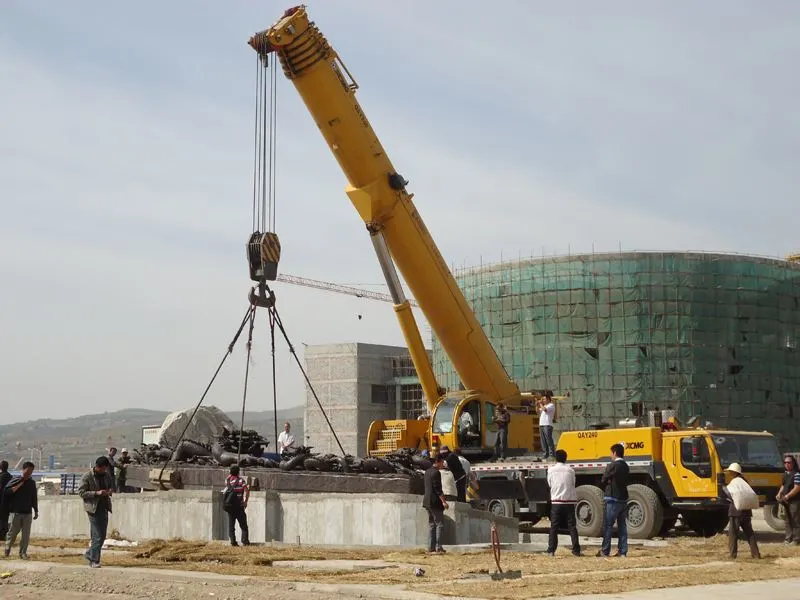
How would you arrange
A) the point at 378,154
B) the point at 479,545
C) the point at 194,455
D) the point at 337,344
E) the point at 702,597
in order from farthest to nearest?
the point at 337,344 < the point at 378,154 < the point at 194,455 < the point at 479,545 < the point at 702,597

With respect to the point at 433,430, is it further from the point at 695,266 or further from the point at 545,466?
the point at 695,266

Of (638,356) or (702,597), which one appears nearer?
(702,597)

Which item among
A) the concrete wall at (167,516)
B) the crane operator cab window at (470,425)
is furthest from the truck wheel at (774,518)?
the concrete wall at (167,516)

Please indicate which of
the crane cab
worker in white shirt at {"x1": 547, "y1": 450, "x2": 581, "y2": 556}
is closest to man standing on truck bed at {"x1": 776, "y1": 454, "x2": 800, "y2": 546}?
worker in white shirt at {"x1": 547, "y1": 450, "x2": 581, "y2": 556}

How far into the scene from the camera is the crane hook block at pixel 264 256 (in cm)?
2056

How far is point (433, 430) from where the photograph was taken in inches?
1037

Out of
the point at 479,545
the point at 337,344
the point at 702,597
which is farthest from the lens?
the point at 337,344

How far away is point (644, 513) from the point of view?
20844mm

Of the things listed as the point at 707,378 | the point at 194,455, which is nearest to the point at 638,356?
the point at 707,378

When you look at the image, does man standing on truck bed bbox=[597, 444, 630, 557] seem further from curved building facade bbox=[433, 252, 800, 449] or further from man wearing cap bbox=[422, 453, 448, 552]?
curved building facade bbox=[433, 252, 800, 449]

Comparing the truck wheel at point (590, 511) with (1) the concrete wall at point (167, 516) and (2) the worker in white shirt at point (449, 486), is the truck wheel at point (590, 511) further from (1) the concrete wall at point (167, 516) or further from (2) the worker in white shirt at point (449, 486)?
(1) the concrete wall at point (167, 516)

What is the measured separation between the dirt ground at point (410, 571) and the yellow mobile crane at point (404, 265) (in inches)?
351

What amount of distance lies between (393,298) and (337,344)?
6164 cm

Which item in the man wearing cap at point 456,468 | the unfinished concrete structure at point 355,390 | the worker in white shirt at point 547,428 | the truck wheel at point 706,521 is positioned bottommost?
the truck wheel at point 706,521
